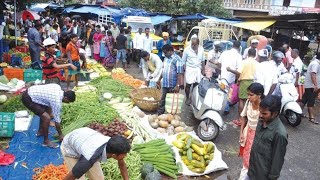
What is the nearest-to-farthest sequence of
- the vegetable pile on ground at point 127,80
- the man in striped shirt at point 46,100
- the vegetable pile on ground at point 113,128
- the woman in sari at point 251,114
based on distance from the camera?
the woman in sari at point 251,114 < the man in striped shirt at point 46,100 < the vegetable pile on ground at point 113,128 < the vegetable pile on ground at point 127,80

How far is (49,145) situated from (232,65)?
4487 mm

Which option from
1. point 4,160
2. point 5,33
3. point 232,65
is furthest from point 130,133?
point 5,33

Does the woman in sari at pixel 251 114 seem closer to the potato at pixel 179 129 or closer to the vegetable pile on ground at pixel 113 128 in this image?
the potato at pixel 179 129

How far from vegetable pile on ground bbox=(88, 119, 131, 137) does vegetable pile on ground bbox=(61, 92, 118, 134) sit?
0.13 m

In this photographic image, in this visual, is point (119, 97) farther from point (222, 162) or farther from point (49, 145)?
point (222, 162)

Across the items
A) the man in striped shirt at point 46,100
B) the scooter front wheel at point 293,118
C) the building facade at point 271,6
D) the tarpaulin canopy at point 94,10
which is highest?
the building facade at point 271,6

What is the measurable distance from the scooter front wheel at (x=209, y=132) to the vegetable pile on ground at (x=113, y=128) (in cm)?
155

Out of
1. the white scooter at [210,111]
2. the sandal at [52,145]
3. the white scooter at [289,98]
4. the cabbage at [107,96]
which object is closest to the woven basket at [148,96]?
the cabbage at [107,96]

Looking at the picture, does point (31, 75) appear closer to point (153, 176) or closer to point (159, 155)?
point (159, 155)

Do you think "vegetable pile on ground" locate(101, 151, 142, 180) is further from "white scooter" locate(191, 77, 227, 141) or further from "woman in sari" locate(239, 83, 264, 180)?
"white scooter" locate(191, 77, 227, 141)

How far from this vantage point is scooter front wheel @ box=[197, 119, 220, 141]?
6176 mm

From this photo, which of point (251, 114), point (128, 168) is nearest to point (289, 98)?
point (251, 114)

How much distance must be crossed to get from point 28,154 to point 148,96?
11.9 ft

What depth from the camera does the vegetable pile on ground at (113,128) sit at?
18.2 ft
